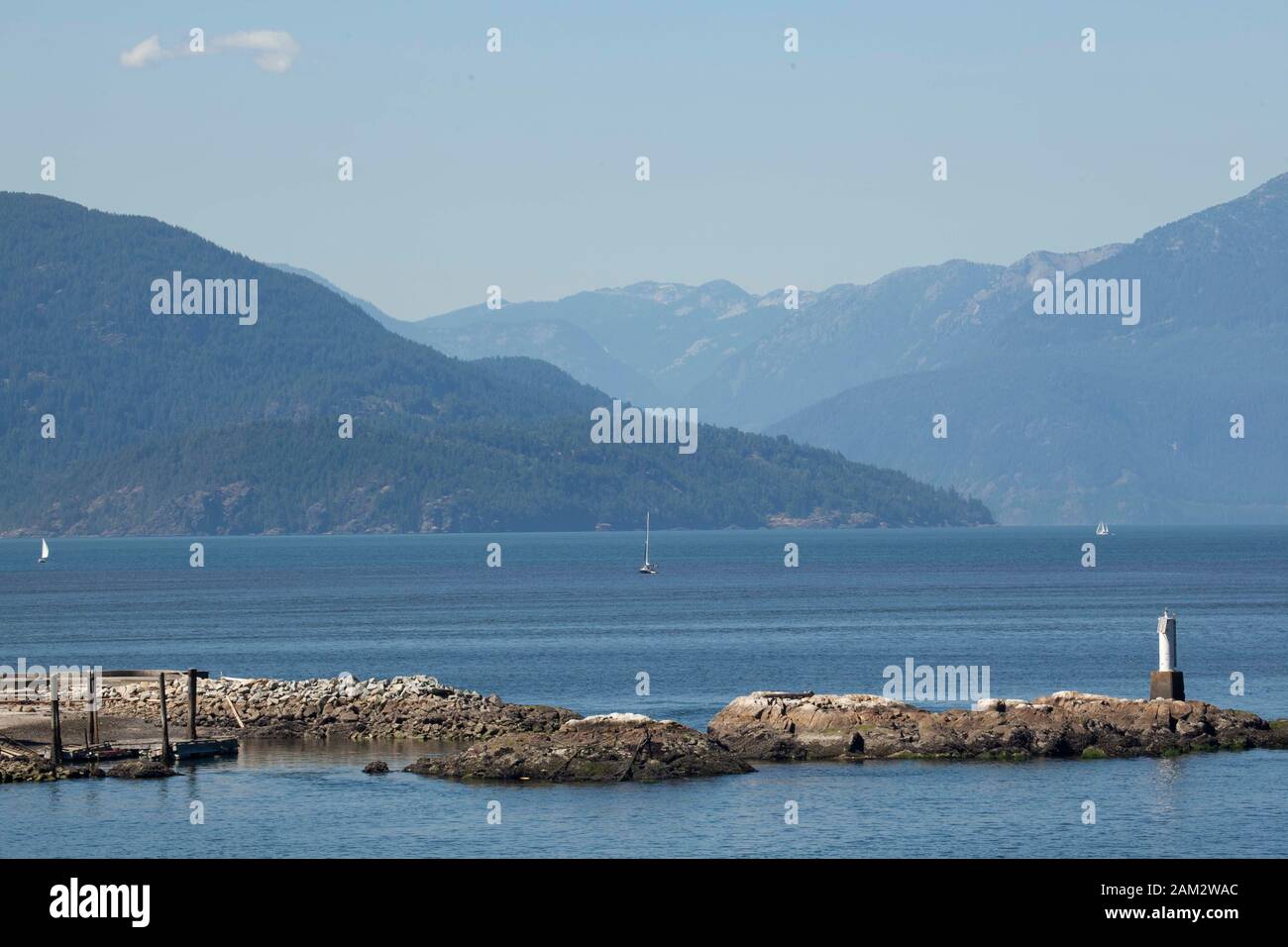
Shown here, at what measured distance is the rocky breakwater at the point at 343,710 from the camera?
219ft

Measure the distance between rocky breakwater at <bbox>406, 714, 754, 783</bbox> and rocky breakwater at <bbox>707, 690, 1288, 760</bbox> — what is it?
2977mm

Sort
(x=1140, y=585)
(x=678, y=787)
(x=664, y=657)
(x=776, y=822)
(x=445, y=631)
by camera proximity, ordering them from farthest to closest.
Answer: (x=1140, y=585), (x=445, y=631), (x=664, y=657), (x=678, y=787), (x=776, y=822)

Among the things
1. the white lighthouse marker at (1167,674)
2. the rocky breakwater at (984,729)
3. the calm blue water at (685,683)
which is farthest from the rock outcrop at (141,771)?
the white lighthouse marker at (1167,674)

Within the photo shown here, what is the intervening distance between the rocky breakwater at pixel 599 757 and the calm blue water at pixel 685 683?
1146 mm

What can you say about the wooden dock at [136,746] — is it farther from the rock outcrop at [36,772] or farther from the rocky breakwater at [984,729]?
the rocky breakwater at [984,729]

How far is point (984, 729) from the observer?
6053 cm

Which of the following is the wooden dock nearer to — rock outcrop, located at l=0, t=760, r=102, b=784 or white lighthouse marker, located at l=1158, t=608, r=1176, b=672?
Answer: rock outcrop, located at l=0, t=760, r=102, b=784

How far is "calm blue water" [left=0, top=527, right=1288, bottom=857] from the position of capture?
47.3 m

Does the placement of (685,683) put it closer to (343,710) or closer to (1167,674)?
(343,710)

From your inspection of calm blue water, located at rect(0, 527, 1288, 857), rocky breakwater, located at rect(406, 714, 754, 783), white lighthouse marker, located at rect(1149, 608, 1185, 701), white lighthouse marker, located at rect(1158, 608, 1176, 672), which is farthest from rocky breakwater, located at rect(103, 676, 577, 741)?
white lighthouse marker, located at rect(1158, 608, 1176, 672)
